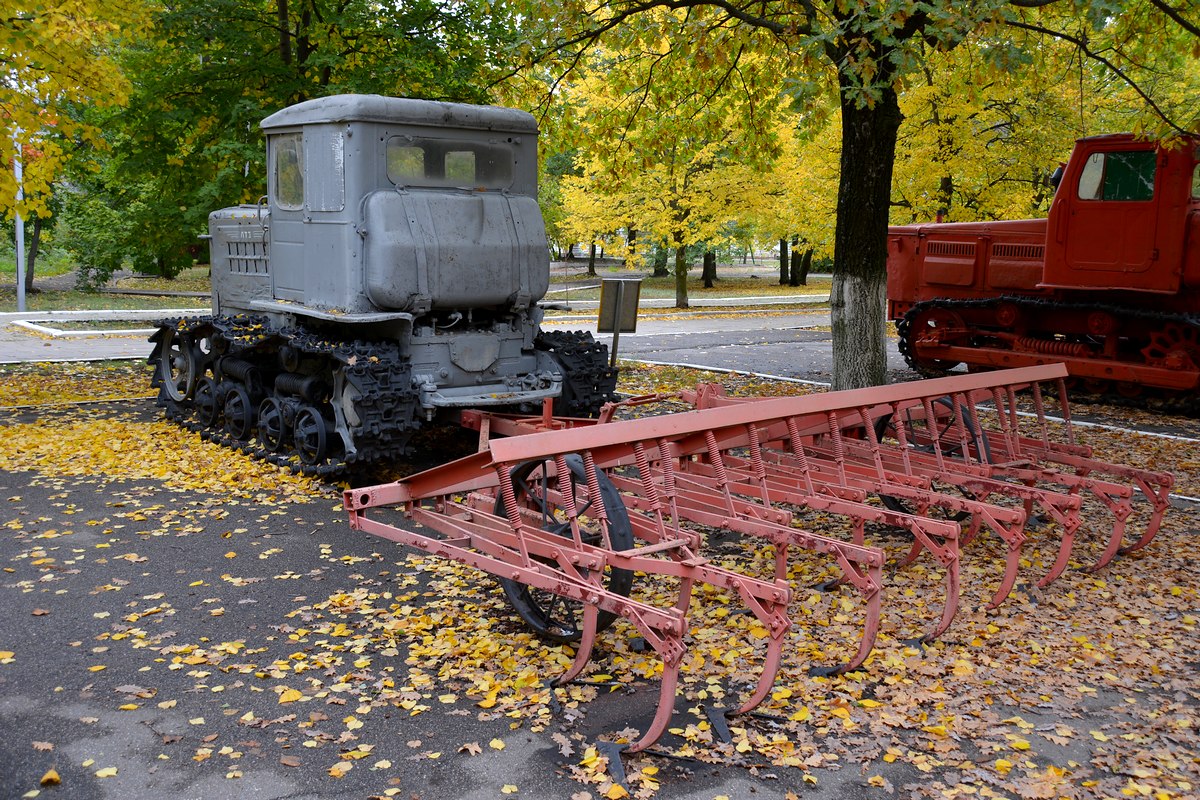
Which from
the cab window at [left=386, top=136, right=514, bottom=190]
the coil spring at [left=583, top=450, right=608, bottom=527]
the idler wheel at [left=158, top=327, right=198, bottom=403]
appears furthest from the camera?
the idler wheel at [left=158, top=327, right=198, bottom=403]

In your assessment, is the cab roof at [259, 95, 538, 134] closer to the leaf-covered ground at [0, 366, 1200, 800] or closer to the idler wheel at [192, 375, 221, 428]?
the idler wheel at [192, 375, 221, 428]

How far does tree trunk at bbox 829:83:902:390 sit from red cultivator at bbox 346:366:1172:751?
110 inches

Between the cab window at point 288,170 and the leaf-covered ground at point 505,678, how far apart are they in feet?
10.6

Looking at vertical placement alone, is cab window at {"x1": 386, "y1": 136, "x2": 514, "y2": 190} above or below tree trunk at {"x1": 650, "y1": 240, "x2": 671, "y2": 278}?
above

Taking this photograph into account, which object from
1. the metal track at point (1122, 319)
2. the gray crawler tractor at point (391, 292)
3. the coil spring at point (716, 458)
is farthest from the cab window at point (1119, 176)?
the coil spring at point (716, 458)

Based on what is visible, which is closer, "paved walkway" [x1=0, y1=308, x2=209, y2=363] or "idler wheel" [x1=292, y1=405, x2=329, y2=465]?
"idler wheel" [x1=292, y1=405, x2=329, y2=465]

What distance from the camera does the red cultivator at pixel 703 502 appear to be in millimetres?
4996

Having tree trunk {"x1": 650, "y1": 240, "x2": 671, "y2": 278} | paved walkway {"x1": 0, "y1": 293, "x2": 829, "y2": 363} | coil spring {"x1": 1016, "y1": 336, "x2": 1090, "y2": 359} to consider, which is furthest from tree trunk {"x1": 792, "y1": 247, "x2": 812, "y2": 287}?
coil spring {"x1": 1016, "y1": 336, "x2": 1090, "y2": 359}

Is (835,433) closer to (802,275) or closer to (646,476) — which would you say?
(646,476)

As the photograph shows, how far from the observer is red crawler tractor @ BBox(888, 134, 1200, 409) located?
12.9 m

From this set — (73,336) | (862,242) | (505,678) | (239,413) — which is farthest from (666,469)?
(73,336)

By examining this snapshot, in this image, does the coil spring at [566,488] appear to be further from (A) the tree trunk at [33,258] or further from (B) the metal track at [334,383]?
(A) the tree trunk at [33,258]

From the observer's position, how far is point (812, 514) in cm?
841

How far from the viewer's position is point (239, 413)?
10.4 meters
